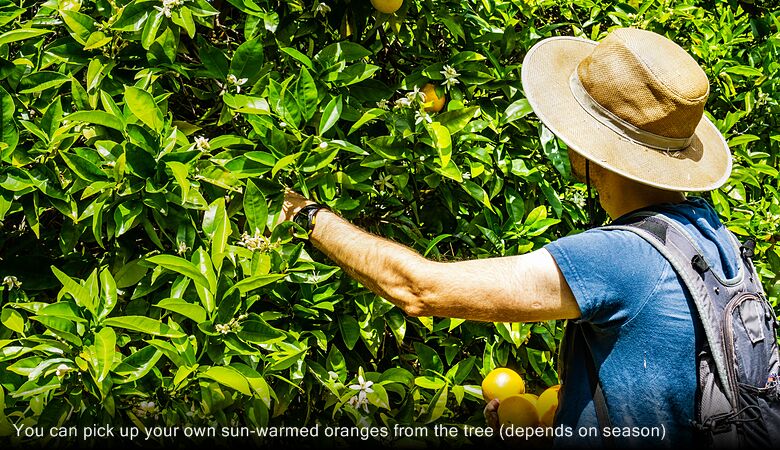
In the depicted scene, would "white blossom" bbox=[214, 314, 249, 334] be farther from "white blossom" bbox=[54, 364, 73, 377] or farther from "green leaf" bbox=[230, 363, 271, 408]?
"white blossom" bbox=[54, 364, 73, 377]

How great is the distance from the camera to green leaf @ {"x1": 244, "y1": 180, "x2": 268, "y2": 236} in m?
1.65

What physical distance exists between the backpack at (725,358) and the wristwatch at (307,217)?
58 centimetres

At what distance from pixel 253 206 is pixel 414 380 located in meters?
0.57

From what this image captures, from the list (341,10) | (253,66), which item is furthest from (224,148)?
(341,10)

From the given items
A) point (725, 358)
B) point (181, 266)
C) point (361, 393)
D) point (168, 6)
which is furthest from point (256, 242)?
point (725, 358)

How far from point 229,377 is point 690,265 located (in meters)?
0.82

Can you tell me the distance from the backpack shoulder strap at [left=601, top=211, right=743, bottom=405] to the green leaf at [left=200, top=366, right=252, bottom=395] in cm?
70

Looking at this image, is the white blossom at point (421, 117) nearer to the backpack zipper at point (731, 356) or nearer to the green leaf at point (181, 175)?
the green leaf at point (181, 175)

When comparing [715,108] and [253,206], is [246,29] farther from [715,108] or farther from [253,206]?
[715,108]

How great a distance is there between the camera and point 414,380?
1.90 m

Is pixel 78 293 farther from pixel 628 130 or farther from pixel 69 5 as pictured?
pixel 628 130

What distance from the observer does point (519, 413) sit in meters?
1.79

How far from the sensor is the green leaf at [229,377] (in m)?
1.44

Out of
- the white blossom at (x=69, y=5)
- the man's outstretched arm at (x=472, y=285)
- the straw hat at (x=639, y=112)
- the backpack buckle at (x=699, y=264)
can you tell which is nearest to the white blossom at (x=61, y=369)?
the man's outstretched arm at (x=472, y=285)
